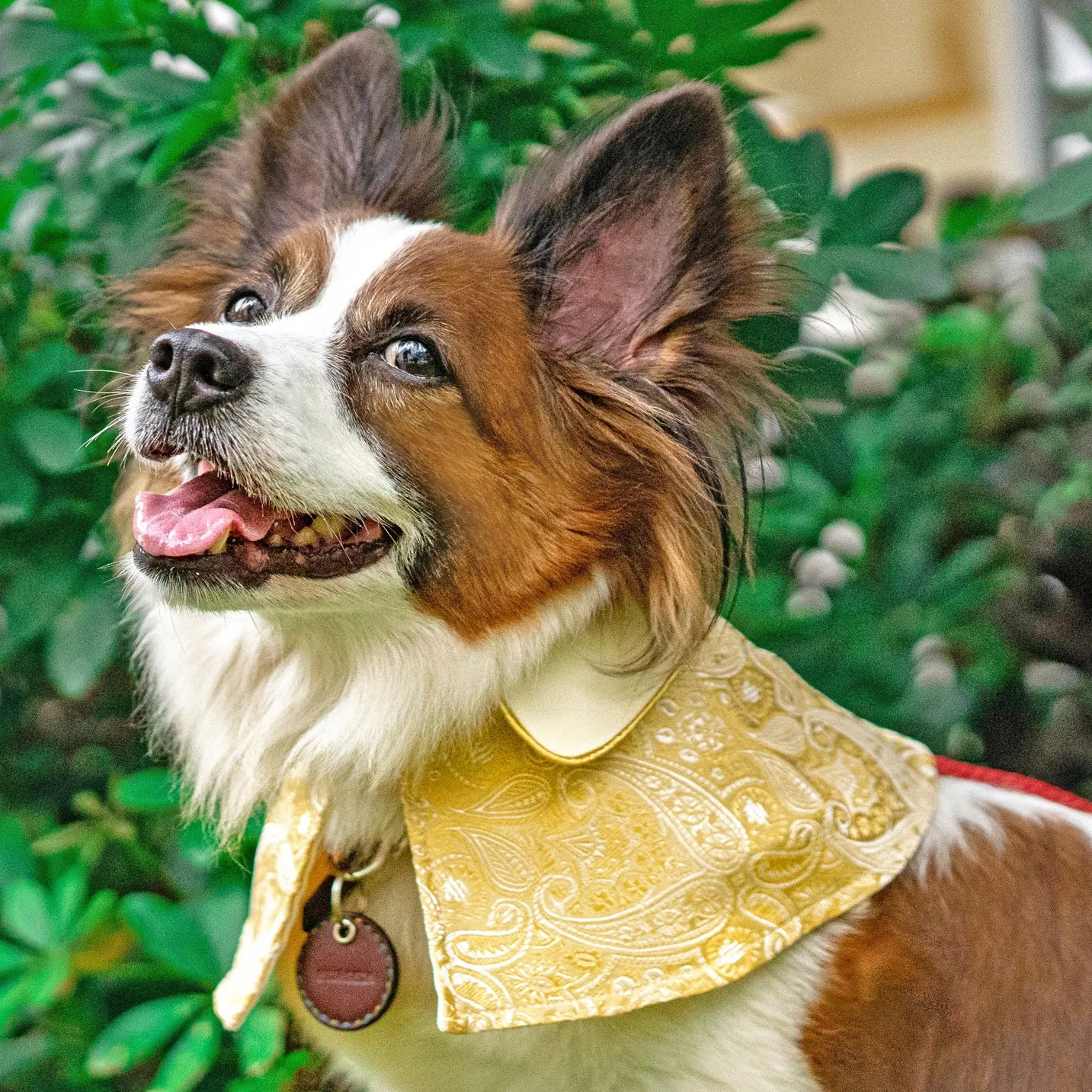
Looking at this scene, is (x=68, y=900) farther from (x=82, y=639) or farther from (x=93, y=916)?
(x=82, y=639)

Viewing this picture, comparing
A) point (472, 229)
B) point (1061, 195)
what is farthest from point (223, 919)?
point (1061, 195)

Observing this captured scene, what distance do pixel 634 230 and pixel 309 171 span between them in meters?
0.71

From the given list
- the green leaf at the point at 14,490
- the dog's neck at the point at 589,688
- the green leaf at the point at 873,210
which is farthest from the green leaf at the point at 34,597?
the green leaf at the point at 873,210

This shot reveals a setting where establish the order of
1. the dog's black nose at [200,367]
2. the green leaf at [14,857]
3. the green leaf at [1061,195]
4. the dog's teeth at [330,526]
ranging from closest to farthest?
the dog's black nose at [200,367], the dog's teeth at [330,526], the green leaf at [1061,195], the green leaf at [14,857]

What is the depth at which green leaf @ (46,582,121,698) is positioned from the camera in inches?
94.1

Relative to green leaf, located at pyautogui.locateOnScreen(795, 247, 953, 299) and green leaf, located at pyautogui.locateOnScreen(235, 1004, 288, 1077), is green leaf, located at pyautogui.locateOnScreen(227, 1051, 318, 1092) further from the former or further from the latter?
green leaf, located at pyautogui.locateOnScreen(795, 247, 953, 299)

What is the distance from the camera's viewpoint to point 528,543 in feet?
6.37

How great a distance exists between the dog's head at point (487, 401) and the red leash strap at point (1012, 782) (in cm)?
64

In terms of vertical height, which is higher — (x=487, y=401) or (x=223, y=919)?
(x=487, y=401)

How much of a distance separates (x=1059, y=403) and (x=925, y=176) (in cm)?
77

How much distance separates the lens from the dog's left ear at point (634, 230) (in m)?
1.90

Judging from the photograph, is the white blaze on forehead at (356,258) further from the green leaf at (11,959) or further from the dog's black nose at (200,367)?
the green leaf at (11,959)

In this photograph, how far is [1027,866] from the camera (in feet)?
6.75

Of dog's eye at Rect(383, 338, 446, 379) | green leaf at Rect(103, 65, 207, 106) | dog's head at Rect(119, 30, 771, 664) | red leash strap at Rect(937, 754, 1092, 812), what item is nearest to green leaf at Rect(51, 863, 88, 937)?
dog's head at Rect(119, 30, 771, 664)
